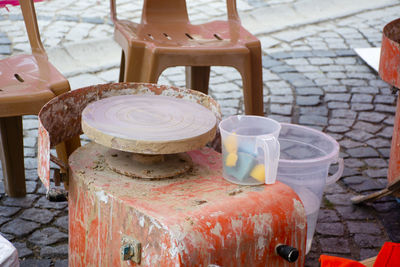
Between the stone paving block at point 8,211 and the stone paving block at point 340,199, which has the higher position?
the stone paving block at point 340,199

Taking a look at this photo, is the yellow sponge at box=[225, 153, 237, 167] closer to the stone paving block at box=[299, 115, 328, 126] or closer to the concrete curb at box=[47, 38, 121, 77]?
the stone paving block at box=[299, 115, 328, 126]

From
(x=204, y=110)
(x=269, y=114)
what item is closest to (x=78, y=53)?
(x=269, y=114)

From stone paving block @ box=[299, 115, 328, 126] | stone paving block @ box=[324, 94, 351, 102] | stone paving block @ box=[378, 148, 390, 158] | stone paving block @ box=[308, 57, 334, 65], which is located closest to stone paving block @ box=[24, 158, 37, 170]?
Answer: stone paving block @ box=[299, 115, 328, 126]

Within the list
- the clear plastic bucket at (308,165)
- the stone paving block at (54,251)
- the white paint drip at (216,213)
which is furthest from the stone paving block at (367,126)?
the white paint drip at (216,213)

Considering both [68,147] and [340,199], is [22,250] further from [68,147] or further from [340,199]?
[340,199]

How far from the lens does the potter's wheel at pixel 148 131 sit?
192 cm

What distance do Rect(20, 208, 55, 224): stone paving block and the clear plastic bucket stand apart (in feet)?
4.23

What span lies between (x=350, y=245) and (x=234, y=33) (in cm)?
143

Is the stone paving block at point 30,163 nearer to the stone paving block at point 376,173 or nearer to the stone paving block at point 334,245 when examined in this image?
the stone paving block at point 334,245

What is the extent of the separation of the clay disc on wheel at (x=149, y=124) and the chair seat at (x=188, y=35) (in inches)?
31.3

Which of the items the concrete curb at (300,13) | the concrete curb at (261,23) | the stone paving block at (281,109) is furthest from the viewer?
the concrete curb at (300,13)

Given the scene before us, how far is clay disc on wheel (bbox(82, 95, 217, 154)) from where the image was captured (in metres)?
1.91

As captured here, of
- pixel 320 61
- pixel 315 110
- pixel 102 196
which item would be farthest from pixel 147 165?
pixel 320 61

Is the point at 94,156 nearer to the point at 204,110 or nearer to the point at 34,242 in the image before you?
the point at 204,110
